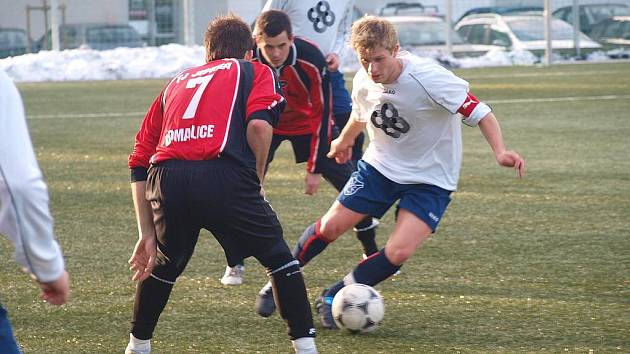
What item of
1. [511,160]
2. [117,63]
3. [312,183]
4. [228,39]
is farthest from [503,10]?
[228,39]

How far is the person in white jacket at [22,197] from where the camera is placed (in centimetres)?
255

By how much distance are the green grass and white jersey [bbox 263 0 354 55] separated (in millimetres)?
1200

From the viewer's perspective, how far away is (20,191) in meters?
2.55

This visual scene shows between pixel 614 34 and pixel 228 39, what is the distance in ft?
73.6

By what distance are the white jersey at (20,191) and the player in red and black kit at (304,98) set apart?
10.1ft

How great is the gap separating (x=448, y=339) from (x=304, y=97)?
1824mm

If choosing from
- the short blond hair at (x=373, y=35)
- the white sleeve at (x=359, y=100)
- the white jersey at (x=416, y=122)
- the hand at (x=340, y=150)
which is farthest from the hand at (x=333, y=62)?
the short blond hair at (x=373, y=35)

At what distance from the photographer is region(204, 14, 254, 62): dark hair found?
435cm

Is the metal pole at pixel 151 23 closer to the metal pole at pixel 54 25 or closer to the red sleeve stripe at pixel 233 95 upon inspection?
the metal pole at pixel 54 25

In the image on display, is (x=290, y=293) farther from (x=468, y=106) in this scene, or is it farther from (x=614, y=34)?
(x=614, y=34)

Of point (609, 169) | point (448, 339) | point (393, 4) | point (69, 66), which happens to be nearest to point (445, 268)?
point (448, 339)

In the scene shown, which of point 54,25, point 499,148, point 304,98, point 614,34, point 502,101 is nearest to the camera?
point 499,148

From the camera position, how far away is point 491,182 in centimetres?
929

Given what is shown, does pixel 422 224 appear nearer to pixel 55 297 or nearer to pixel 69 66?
pixel 55 297
